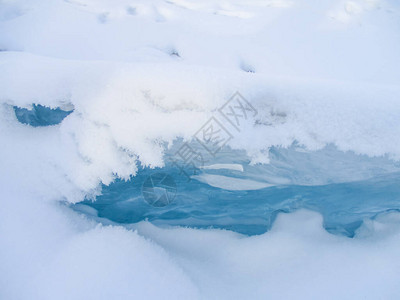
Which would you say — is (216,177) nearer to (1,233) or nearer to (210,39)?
(1,233)

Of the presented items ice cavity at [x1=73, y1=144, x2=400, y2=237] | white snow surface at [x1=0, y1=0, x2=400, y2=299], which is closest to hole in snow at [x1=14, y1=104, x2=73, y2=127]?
white snow surface at [x1=0, y1=0, x2=400, y2=299]

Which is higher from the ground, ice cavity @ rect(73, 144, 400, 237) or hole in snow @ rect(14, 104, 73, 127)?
hole in snow @ rect(14, 104, 73, 127)

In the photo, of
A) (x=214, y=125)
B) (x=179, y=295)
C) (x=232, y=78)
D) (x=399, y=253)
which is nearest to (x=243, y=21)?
(x=232, y=78)

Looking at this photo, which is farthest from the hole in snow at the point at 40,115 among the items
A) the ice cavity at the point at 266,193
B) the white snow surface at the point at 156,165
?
the ice cavity at the point at 266,193

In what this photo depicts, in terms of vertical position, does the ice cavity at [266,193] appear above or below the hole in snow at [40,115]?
below

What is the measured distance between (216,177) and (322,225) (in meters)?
0.48

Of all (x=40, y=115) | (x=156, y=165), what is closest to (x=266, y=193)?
(x=156, y=165)

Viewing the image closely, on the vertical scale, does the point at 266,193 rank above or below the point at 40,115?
below

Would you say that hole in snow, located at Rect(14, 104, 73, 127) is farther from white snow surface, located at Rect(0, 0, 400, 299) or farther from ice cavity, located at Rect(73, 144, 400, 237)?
ice cavity, located at Rect(73, 144, 400, 237)

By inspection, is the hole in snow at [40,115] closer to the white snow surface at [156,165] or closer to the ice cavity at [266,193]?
the white snow surface at [156,165]

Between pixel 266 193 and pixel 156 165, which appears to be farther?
pixel 266 193

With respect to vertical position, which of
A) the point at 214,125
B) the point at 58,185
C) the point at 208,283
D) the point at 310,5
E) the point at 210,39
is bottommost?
the point at 208,283

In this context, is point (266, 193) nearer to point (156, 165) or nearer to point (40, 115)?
point (156, 165)

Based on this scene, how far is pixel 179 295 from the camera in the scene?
0.82 m
